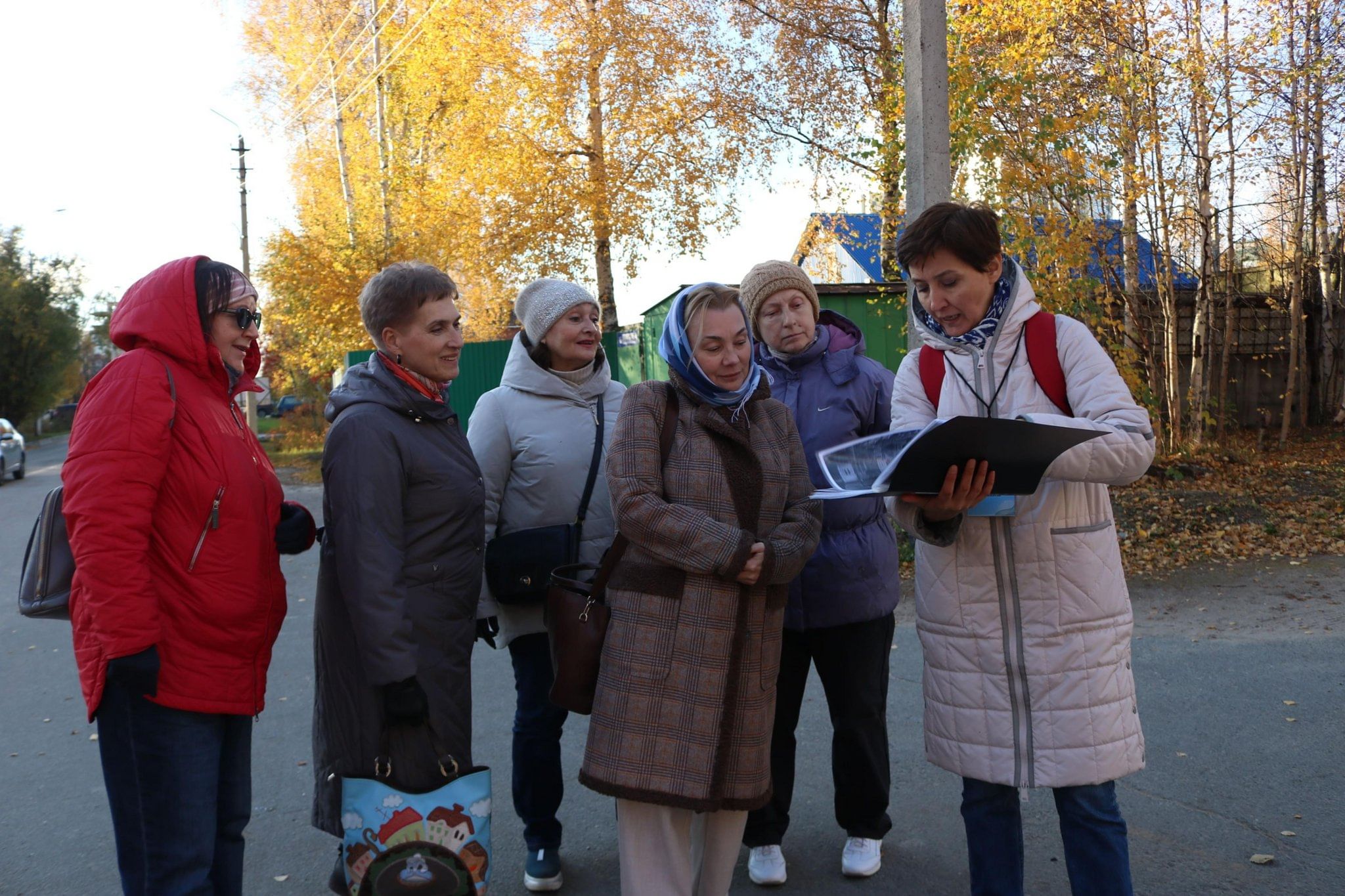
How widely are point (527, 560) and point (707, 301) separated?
1.08 meters

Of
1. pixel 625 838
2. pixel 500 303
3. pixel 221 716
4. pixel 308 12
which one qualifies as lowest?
pixel 625 838

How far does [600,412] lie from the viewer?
3.71 meters

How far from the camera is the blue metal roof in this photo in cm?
1138

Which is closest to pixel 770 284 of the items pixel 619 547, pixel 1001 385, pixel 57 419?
pixel 1001 385

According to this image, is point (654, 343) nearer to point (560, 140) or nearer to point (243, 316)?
point (560, 140)

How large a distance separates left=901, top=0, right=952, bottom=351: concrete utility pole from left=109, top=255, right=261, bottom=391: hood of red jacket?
522 cm

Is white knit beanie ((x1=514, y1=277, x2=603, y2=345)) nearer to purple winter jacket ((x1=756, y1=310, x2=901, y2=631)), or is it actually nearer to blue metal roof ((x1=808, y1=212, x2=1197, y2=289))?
purple winter jacket ((x1=756, y1=310, x2=901, y2=631))

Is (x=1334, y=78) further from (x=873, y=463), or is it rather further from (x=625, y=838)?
(x=625, y=838)

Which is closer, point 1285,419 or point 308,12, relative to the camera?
point 1285,419

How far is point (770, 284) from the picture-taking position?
3650mm

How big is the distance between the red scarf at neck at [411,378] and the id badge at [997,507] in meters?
1.54

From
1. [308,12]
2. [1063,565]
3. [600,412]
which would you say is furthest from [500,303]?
[1063,565]

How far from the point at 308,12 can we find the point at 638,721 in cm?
2950

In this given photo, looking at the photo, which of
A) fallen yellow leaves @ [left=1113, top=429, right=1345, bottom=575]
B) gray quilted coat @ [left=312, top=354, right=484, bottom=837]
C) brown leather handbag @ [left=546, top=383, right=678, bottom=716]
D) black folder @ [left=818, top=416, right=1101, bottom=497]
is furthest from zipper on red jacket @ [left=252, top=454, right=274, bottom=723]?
fallen yellow leaves @ [left=1113, top=429, right=1345, bottom=575]
